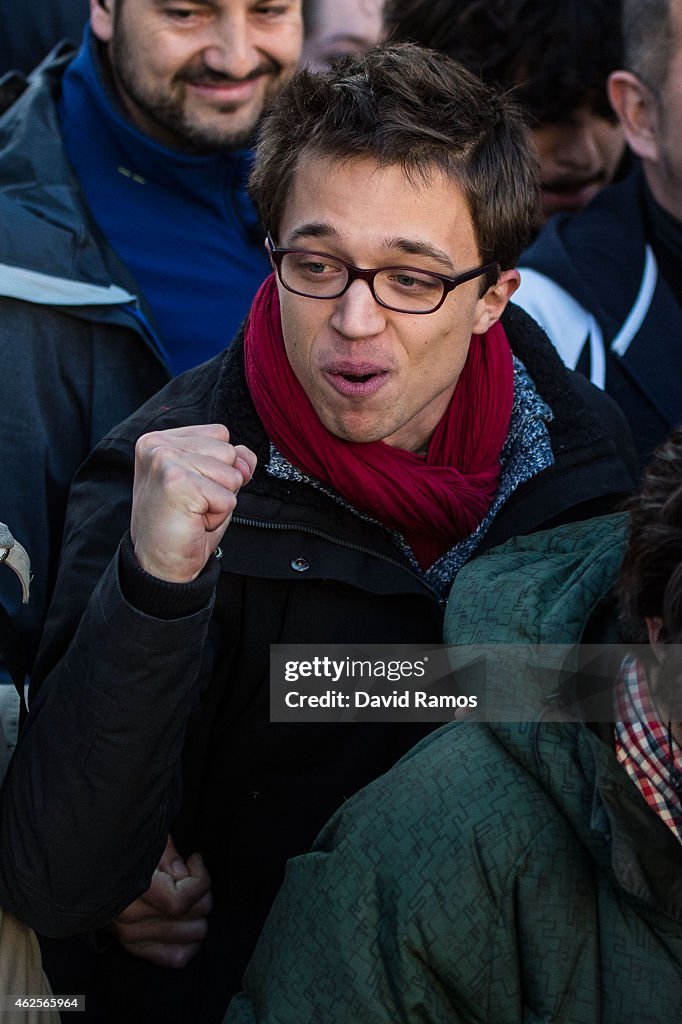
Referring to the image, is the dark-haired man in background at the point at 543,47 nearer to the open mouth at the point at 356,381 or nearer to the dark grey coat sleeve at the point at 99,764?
the open mouth at the point at 356,381

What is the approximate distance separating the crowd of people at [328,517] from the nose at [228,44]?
12 mm

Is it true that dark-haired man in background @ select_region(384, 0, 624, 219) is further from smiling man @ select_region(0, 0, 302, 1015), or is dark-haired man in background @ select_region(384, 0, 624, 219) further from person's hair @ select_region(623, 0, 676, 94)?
smiling man @ select_region(0, 0, 302, 1015)

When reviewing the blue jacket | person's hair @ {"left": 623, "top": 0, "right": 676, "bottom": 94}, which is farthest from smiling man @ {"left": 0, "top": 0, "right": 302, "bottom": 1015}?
person's hair @ {"left": 623, "top": 0, "right": 676, "bottom": 94}

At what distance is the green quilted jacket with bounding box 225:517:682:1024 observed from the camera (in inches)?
58.9

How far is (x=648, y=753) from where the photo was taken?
1.48 m

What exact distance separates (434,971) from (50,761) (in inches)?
20.9

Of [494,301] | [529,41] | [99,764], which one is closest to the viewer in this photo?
[99,764]

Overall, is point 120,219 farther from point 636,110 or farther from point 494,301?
point 636,110

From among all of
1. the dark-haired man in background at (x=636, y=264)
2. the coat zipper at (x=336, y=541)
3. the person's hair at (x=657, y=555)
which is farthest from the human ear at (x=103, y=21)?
the person's hair at (x=657, y=555)

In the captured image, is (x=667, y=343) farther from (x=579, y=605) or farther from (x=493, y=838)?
(x=493, y=838)

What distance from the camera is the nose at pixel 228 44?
9.57 feet

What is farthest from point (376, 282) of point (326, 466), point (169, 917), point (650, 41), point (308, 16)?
point (308, 16)

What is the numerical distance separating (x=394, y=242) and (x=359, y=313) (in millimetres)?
114

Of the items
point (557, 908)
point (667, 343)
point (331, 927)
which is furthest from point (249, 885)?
point (667, 343)
